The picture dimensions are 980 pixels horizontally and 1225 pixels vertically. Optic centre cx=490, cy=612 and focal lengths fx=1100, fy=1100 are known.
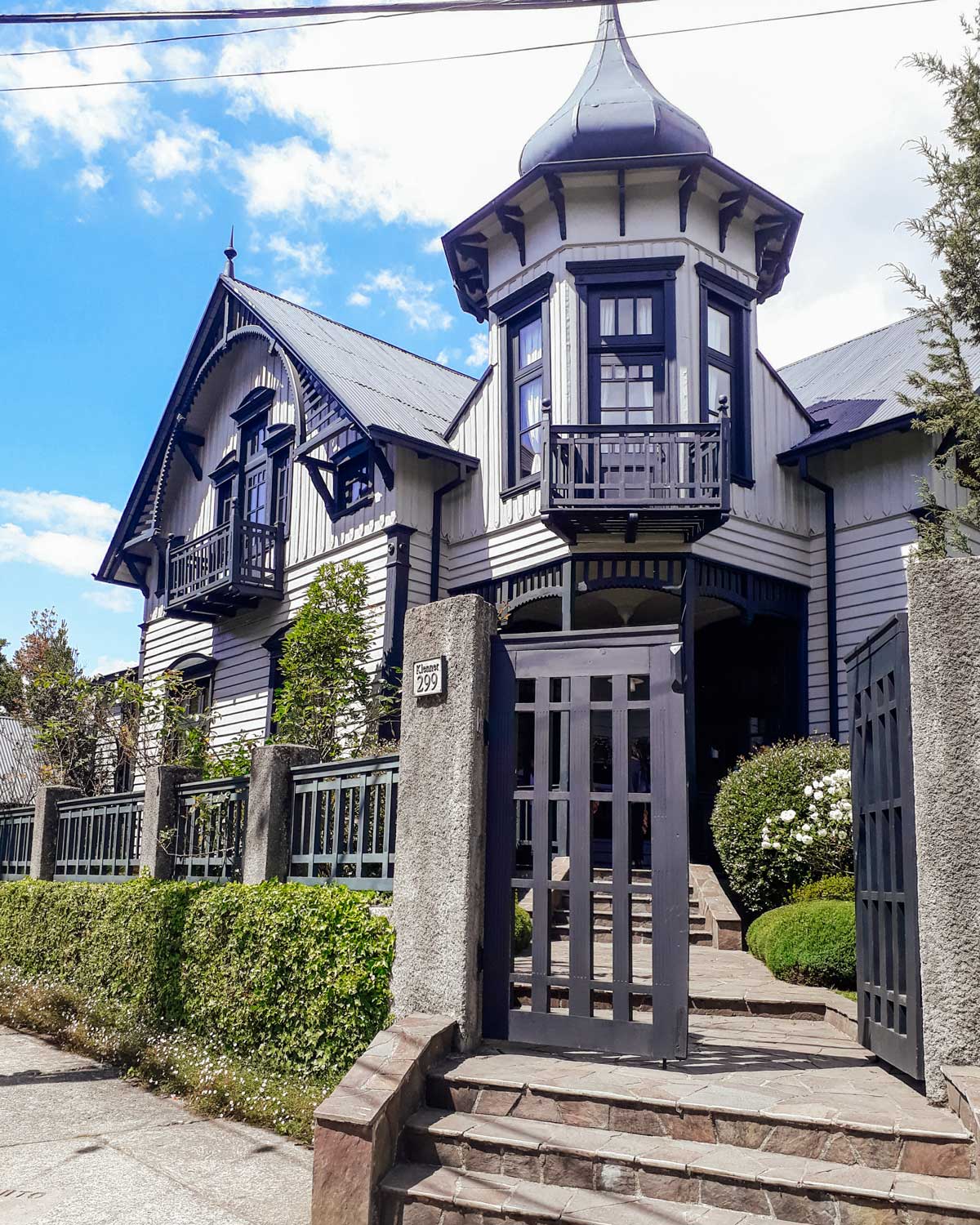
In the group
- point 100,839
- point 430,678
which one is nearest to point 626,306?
point 100,839

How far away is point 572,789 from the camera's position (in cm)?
597

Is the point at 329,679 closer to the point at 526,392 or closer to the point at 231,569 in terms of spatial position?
the point at 526,392

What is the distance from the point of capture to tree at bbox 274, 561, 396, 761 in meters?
11.3

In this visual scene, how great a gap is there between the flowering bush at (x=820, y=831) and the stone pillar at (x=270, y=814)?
4.59m

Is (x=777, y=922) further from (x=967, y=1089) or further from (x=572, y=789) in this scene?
(x=967, y=1089)

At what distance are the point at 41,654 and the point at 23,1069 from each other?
26.1m

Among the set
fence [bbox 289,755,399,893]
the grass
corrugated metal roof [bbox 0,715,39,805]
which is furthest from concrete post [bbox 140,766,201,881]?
corrugated metal roof [bbox 0,715,39,805]

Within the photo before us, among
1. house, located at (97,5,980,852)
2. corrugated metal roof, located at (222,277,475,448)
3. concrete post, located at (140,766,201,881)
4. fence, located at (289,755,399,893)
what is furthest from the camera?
corrugated metal roof, located at (222,277,475,448)

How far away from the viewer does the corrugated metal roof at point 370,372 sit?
15.5 m

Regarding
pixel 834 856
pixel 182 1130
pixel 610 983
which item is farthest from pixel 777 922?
pixel 182 1130

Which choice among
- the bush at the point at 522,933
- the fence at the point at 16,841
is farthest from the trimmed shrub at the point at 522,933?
the fence at the point at 16,841

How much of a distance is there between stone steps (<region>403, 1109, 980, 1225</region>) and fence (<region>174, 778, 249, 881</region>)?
3.98 metres

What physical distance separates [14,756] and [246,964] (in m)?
33.2

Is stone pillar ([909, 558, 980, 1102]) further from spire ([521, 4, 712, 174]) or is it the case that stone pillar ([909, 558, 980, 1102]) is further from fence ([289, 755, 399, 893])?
spire ([521, 4, 712, 174])
